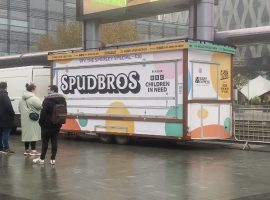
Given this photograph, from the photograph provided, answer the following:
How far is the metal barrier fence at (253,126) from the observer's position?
14.9 m

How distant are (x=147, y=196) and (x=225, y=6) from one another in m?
96.0

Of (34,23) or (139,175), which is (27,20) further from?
(139,175)

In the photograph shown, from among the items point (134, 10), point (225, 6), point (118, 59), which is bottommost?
point (118, 59)

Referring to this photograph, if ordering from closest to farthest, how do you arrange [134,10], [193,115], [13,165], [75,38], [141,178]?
[141,178]
[13,165]
[193,115]
[134,10]
[75,38]

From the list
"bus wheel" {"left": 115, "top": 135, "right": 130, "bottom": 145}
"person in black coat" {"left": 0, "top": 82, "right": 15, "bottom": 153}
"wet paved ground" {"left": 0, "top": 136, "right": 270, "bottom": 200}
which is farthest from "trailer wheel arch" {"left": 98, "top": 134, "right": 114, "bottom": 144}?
"person in black coat" {"left": 0, "top": 82, "right": 15, "bottom": 153}

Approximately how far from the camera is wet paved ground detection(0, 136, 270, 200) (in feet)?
26.7

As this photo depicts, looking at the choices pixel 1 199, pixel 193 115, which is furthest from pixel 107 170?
pixel 193 115

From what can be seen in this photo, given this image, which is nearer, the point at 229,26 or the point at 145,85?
the point at 145,85

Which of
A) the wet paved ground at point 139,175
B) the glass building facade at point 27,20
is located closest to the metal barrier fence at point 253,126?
the wet paved ground at point 139,175

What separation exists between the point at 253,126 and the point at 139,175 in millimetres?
6117

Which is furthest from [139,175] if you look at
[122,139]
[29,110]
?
[122,139]

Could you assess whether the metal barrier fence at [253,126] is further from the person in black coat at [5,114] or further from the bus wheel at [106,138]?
the person in black coat at [5,114]

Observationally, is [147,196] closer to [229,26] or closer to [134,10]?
[134,10]

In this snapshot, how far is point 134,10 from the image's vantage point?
767 inches
